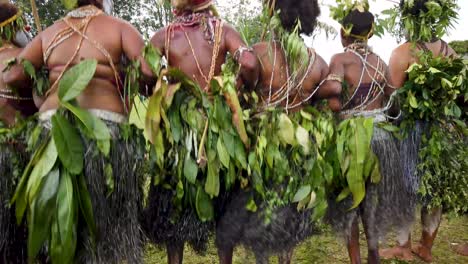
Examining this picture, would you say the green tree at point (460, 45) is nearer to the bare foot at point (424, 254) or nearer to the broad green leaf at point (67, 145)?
the bare foot at point (424, 254)

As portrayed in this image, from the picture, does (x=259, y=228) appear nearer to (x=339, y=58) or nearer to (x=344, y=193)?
(x=344, y=193)

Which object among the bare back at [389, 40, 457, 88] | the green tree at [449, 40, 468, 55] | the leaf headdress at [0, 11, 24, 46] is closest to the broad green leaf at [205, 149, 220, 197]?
the leaf headdress at [0, 11, 24, 46]

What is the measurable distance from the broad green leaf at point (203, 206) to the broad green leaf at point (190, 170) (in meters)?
0.08

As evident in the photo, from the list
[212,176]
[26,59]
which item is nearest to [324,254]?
[212,176]

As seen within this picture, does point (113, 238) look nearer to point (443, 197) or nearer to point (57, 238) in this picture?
point (57, 238)

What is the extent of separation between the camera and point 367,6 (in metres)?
3.15

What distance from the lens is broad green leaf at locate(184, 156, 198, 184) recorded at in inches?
87.7

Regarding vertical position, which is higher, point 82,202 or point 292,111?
point 292,111

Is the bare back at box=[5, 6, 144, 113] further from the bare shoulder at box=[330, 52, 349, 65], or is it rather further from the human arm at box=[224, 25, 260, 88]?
the bare shoulder at box=[330, 52, 349, 65]

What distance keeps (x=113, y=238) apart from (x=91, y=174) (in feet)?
1.06

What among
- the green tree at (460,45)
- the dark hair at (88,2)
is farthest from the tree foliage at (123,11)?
the dark hair at (88,2)

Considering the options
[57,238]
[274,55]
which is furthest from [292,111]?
[57,238]

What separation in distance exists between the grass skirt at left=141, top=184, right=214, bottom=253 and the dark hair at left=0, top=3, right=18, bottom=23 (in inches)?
49.3

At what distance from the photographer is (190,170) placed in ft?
7.32
